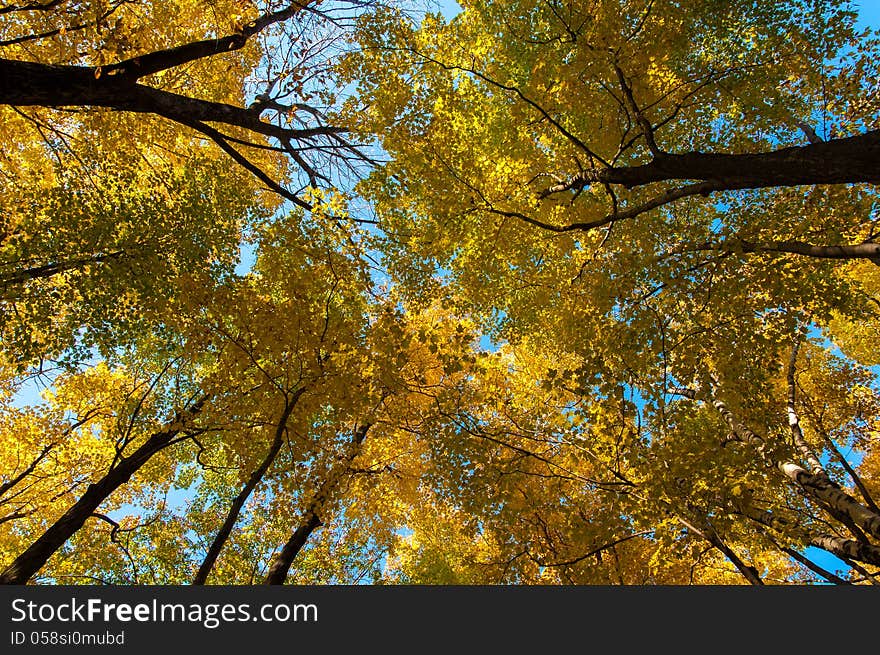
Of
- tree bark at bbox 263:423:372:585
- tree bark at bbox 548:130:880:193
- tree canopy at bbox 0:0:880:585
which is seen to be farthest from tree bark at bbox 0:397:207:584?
tree bark at bbox 548:130:880:193

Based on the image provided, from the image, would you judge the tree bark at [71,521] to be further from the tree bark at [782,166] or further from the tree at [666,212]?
the tree bark at [782,166]

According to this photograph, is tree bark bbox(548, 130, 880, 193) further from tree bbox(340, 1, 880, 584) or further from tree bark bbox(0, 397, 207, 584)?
tree bark bbox(0, 397, 207, 584)

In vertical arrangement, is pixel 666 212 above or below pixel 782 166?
above

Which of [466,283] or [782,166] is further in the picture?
[466,283]

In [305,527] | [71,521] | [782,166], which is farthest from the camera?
[305,527]

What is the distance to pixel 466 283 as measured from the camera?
8.08 meters

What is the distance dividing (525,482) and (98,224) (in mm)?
7107

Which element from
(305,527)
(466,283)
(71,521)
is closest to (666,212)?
(466,283)

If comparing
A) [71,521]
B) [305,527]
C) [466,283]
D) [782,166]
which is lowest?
[305,527]

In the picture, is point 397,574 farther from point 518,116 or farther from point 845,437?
point 518,116

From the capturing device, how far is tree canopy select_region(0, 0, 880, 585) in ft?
15.1

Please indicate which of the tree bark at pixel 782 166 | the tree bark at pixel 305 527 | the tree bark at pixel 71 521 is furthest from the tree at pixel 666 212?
the tree bark at pixel 71 521

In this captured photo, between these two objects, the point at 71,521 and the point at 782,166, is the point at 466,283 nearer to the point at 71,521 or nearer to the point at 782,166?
the point at 782,166

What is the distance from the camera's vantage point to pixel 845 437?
7836mm
